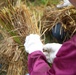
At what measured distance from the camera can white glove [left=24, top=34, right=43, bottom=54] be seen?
1.89m

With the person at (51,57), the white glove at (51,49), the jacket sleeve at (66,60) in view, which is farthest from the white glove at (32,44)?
the jacket sleeve at (66,60)

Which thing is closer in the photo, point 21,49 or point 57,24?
point 21,49

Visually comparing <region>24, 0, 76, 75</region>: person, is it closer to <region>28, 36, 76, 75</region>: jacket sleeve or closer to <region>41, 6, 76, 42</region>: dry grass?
<region>28, 36, 76, 75</region>: jacket sleeve

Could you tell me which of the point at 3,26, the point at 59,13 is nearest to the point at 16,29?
the point at 3,26

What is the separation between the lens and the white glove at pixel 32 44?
189 cm

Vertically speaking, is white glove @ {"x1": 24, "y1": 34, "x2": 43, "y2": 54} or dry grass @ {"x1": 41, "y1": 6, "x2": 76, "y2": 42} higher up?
white glove @ {"x1": 24, "y1": 34, "x2": 43, "y2": 54}

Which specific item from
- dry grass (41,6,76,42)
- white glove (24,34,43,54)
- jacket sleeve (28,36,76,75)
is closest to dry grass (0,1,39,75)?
white glove (24,34,43,54)

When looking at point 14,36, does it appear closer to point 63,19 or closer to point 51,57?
point 51,57

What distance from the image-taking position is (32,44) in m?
1.96

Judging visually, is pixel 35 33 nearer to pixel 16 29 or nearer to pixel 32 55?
pixel 16 29

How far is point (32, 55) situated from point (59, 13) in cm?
77

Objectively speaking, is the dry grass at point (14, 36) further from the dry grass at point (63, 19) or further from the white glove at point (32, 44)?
the dry grass at point (63, 19)

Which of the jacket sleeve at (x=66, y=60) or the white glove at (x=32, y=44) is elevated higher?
the jacket sleeve at (x=66, y=60)

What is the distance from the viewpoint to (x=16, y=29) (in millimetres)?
2189
